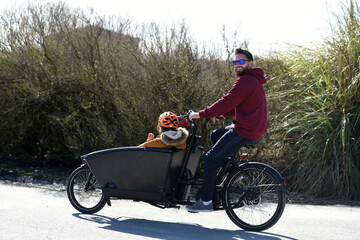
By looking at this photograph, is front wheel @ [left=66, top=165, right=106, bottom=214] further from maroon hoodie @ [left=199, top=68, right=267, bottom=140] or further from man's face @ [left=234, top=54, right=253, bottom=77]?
man's face @ [left=234, top=54, right=253, bottom=77]

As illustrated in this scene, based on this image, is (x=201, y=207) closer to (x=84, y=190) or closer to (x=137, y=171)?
(x=137, y=171)

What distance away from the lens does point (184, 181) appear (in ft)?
19.8

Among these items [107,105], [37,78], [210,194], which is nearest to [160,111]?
[107,105]

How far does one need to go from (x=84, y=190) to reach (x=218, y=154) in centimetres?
189

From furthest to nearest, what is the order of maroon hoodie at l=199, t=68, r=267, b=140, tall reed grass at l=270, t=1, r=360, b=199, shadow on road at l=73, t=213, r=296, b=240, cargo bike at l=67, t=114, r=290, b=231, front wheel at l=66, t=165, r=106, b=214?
tall reed grass at l=270, t=1, r=360, b=199 → front wheel at l=66, t=165, r=106, b=214 → cargo bike at l=67, t=114, r=290, b=231 → maroon hoodie at l=199, t=68, r=267, b=140 → shadow on road at l=73, t=213, r=296, b=240

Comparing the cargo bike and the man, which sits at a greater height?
the man

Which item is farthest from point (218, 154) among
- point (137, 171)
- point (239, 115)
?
point (137, 171)

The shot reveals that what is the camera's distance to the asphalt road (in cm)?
552

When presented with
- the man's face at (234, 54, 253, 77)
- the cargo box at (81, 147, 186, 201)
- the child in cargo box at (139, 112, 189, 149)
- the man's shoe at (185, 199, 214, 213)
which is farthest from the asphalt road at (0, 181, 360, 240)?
the man's face at (234, 54, 253, 77)

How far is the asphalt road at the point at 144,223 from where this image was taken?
5.52 meters

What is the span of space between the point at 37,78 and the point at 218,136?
230 inches

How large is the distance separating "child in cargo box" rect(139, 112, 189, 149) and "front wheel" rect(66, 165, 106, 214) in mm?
1085

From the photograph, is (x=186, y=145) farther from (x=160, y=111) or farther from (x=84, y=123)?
(x=84, y=123)

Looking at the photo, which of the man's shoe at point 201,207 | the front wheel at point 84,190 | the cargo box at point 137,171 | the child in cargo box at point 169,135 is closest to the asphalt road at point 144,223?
the front wheel at point 84,190
